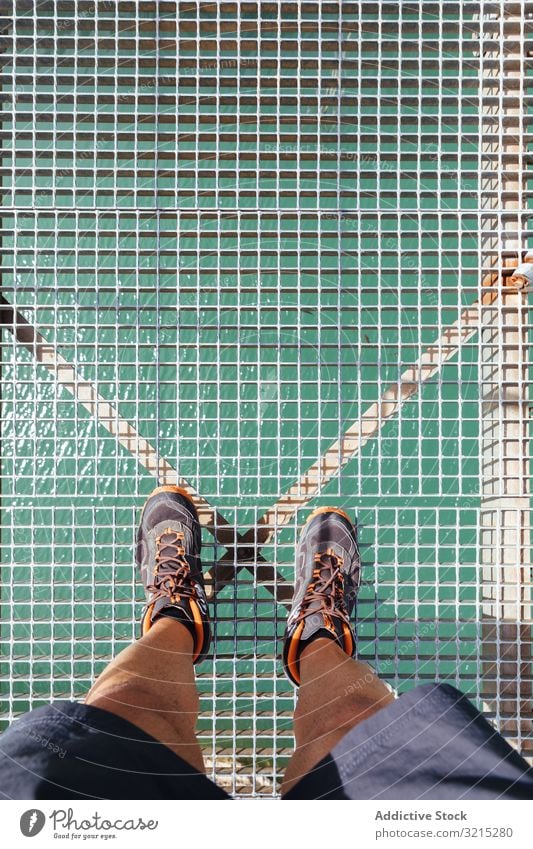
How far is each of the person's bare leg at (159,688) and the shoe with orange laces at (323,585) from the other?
0.65ft

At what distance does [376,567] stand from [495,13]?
1095mm

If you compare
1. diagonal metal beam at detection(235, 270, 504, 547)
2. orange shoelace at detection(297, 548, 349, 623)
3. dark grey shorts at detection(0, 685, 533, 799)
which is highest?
diagonal metal beam at detection(235, 270, 504, 547)

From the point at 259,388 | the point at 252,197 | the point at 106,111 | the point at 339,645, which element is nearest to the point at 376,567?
the point at 339,645

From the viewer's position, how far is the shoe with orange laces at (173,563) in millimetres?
1064

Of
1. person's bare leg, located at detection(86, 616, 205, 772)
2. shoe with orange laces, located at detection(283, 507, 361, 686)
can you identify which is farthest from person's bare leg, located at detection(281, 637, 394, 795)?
person's bare leg, located at detection(86, 616, 205, 772)

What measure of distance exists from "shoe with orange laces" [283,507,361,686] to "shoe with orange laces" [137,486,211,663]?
17cm

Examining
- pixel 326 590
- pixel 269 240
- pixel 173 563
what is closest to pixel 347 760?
pixel 326 590

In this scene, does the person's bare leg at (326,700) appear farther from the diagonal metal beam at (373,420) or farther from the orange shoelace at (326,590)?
the diagonal metal beam at (373,420)

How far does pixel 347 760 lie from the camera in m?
0.78

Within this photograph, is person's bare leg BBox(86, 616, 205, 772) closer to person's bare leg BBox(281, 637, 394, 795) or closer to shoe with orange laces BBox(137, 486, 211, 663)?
shoe with orange laces BBox(137, 486, 211, 663)

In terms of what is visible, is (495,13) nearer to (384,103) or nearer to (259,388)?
(384,103)

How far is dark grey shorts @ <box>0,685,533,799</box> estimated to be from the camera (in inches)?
29.2

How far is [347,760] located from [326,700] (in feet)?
0.56
